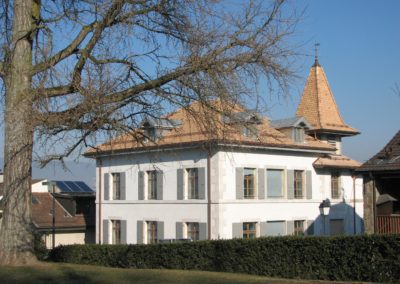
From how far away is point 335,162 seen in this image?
4072 centimetres

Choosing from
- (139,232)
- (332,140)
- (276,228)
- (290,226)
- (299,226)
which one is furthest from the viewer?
(332,140)

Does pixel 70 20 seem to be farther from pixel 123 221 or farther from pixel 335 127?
pixel 335 127

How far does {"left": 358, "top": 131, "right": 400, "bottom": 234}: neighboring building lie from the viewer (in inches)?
940

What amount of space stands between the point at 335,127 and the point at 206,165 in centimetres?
1274

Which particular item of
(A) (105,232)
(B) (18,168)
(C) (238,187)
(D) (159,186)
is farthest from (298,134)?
(B) (18,168)

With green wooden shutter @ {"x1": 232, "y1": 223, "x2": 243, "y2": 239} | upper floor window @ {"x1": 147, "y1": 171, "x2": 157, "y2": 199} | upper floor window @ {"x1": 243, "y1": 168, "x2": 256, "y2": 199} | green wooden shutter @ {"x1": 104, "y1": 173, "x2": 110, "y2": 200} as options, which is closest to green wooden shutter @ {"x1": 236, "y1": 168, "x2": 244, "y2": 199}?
upper floor window @ {"x1": 243, "y1": 168, "x2": 256, "y2": 199}

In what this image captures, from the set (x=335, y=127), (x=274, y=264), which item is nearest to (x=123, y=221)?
(x=335, y=127)

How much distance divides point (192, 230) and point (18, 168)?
67.5 feet

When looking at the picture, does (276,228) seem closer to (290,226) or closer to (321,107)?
(290,226)

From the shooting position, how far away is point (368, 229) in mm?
24594

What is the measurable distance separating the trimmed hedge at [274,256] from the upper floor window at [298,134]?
20590mm

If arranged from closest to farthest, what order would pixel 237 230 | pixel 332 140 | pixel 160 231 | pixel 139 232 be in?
pixel 237 230 → pixel 160 231 → pixel 139 232 → pixel 332 140

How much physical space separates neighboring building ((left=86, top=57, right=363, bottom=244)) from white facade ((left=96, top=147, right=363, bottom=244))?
0.18ft

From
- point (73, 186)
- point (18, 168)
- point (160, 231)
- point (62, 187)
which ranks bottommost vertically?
point (160, 231)
